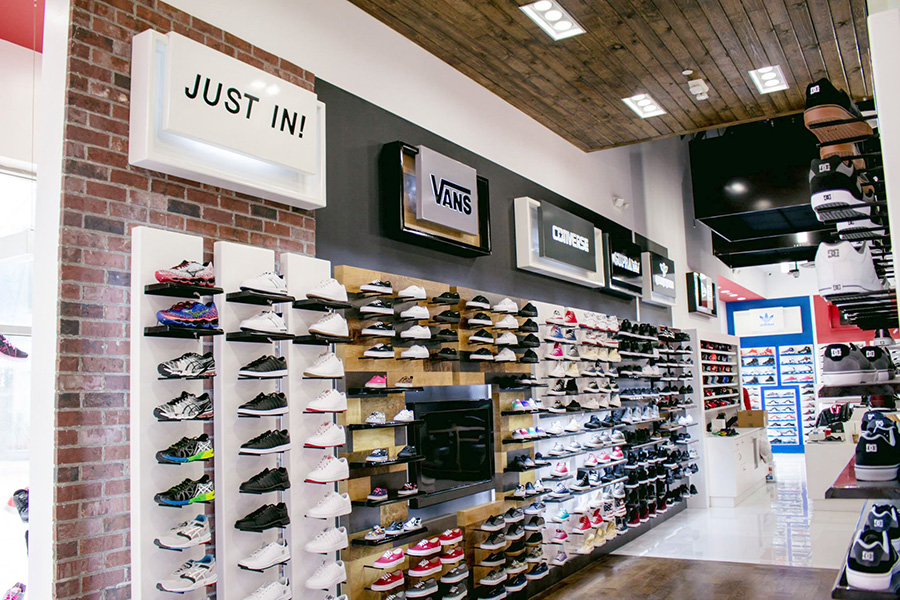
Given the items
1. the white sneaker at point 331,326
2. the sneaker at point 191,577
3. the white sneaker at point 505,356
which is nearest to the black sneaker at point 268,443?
the sneaker at point 191,577

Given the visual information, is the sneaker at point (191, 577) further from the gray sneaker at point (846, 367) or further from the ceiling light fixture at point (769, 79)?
the ceiling light fixture at point (769, 79)

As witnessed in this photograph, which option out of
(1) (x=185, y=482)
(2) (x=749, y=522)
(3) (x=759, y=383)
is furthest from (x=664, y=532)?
(3) (x=759, y=383)

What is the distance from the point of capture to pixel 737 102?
6.82 metres

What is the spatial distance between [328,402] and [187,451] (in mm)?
933

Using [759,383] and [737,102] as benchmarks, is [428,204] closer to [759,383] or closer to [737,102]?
[737,102]

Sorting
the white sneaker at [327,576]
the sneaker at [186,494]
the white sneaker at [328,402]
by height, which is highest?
the white sneaker at [328,402]

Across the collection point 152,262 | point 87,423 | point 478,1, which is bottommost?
point 87,423

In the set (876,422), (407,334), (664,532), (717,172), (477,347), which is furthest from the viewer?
(717,172)

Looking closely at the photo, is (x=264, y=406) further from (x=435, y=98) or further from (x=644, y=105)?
(x=644, y=105)

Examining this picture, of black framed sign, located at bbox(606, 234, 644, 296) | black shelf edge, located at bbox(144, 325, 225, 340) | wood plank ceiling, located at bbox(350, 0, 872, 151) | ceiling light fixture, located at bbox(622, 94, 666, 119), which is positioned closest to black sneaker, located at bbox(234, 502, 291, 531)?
black shelf edge, located at bbox(144, 325, 225, 340)

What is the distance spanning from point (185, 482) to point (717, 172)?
8695mm

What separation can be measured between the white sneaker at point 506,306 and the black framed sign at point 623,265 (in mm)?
2722

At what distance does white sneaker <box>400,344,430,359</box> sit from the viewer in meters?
4.73

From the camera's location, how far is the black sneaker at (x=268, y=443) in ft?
11.3
